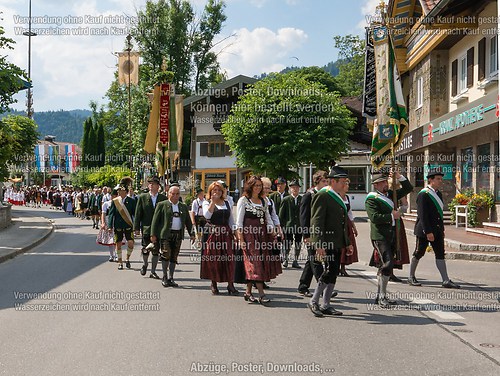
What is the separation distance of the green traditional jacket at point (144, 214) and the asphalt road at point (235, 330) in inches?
39.2

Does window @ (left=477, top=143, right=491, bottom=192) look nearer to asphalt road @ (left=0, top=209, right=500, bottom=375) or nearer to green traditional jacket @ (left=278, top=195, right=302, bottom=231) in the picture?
asphalt road @ (left=0, top=209, right=500, bottom=375)

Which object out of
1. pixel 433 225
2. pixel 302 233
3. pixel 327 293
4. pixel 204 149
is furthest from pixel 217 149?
pixel 327 293

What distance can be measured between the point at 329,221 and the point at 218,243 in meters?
2.17

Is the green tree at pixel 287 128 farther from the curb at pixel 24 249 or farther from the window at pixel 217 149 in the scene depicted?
the window at pixel 217 149

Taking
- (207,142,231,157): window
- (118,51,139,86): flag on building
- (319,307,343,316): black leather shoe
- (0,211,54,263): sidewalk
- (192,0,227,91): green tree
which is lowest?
(0,211,54,263): sidewalk

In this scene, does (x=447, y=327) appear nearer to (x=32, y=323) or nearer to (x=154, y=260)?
(x=32, y=323)

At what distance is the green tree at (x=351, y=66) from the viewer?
59406 millimetres

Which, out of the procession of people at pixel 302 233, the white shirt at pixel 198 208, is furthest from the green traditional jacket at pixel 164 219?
the white shirt at pixel 198 208

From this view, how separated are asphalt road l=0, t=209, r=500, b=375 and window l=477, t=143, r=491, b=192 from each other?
973 cm

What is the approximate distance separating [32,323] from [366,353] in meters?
3.97

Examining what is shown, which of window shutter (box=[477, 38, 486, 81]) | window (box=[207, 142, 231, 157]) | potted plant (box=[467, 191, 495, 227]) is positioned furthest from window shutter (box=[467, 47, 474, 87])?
window (box=[207, 142, 231, 157])

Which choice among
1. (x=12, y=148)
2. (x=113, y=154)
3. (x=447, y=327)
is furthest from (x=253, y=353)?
(x=113, y=154)

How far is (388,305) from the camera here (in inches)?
321

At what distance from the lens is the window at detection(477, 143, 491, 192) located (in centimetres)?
2008
